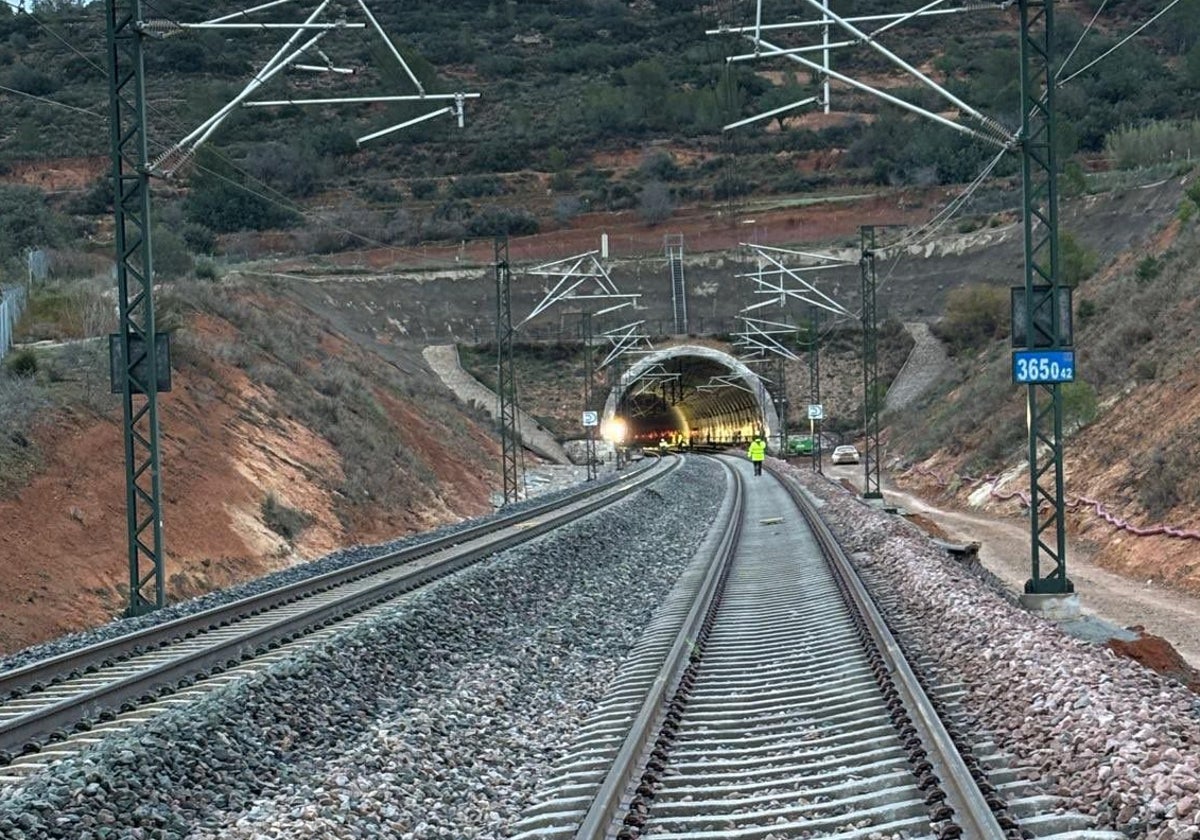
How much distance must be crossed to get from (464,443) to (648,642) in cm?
4101

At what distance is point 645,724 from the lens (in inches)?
369

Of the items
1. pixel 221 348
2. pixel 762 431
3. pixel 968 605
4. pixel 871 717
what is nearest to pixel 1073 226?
pixel 762 431

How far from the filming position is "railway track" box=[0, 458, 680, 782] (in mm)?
10250

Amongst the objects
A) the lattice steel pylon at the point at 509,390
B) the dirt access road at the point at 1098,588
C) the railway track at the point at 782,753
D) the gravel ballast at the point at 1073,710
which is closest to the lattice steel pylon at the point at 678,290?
the lattice steel pylon at the point at 509,390

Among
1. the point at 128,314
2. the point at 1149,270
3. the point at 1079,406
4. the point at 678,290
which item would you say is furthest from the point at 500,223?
the point at 128,314

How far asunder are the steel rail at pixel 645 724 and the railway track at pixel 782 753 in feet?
0.06

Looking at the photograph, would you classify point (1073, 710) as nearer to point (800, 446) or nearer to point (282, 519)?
point (282, 519)

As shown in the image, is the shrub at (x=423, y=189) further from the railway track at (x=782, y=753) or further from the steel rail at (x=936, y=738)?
the railway track at (x=782, y=753)

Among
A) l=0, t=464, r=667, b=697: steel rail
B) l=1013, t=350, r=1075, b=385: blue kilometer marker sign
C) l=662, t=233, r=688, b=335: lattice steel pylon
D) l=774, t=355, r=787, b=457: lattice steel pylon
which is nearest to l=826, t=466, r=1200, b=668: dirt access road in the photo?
l=1013, t=350, r=1075, b=385: blue kilometer marker sign

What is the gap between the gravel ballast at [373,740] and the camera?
788 centimetres

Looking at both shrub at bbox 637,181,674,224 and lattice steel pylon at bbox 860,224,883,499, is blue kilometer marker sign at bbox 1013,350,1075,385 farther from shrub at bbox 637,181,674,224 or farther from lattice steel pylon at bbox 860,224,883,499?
shrub at bbox 637,181,674,224

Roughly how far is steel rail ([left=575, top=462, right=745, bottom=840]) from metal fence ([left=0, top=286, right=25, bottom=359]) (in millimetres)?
18381

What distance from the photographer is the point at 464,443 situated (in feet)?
181

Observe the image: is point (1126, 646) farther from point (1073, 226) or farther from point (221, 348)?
point (1073, 226)
